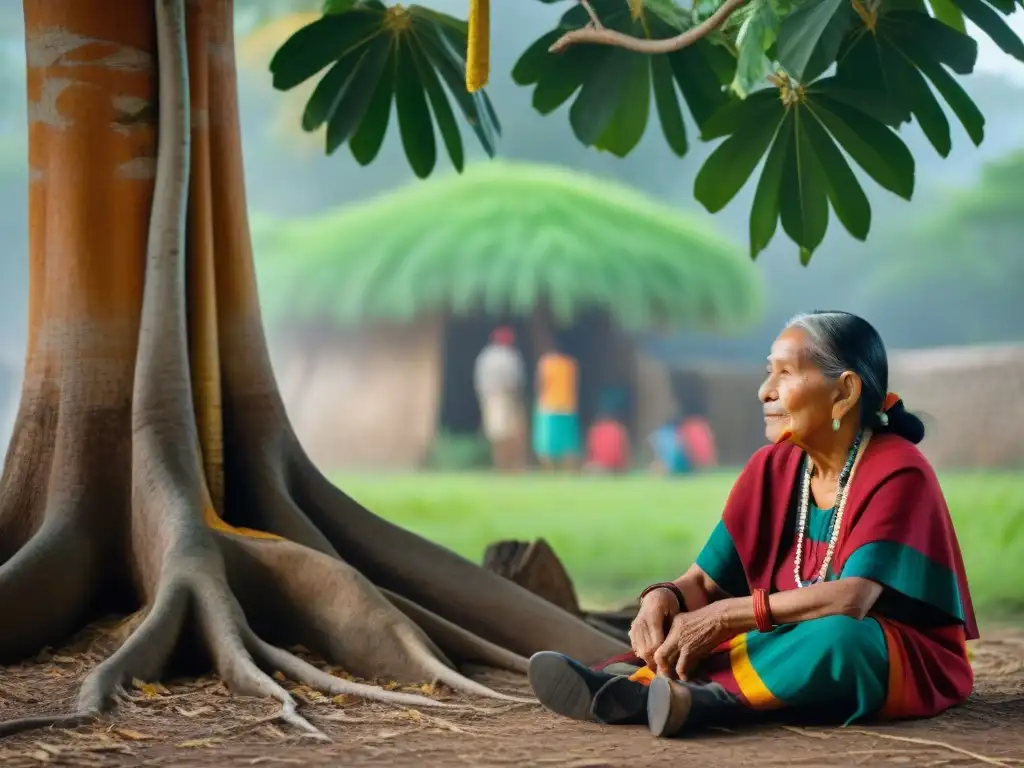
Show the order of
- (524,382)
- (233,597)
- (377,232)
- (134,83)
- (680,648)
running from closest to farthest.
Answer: (680,648)
(233,597)
(134,83)
(524,382)
(377,232)

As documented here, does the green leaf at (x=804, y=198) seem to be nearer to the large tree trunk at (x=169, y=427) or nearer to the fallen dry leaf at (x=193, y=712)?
the large tree trunk at (x=169, y=427)

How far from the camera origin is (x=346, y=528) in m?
3.39

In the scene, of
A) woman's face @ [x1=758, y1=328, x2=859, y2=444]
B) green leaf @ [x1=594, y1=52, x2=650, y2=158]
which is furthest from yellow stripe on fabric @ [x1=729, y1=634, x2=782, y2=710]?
green leaf @ [x1=594, y1=52, x2=650, y2=158]

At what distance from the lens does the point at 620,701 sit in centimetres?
222

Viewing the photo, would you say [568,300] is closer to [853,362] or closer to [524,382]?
[524,382]

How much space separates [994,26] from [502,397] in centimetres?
1059

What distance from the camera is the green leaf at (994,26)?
9.57 ft

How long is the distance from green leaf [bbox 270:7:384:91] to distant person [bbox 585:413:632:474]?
1095 cm

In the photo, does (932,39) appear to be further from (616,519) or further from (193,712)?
(616,519)

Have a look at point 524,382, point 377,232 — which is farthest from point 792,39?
point 377,232

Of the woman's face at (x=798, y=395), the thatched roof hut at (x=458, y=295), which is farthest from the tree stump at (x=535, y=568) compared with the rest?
the thatched roof hut at (x=458, y=295)

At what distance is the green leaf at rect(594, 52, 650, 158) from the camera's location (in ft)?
11.5

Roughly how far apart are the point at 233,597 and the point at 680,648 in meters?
1.04

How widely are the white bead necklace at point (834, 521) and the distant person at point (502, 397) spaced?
10.7 m
